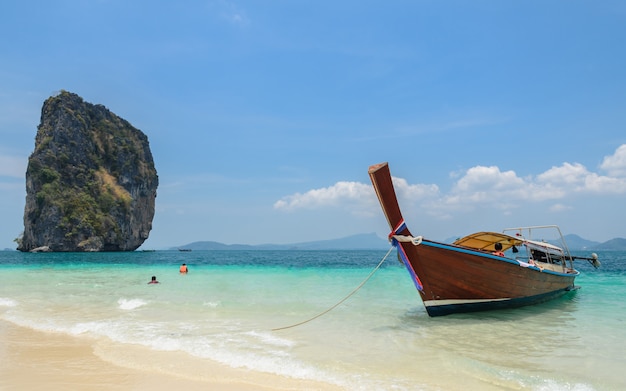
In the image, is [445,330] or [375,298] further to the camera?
[375,298]

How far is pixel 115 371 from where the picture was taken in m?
6.10

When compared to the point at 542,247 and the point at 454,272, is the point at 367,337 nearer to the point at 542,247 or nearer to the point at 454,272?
the point at 454,272

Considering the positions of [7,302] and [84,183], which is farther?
[84,183]

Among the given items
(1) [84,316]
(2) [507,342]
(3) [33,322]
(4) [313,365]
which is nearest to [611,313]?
(2) [507,342]

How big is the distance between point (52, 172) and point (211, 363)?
273 feet

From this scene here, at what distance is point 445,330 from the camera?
9.04 metres

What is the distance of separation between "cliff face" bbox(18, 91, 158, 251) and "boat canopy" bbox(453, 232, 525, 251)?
7830 cm

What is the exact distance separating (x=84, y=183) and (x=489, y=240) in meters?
84.2

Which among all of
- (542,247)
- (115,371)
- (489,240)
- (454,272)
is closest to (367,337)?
(454,272)

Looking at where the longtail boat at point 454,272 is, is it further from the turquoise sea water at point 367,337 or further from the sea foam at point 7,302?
the sea foam at point 7,302

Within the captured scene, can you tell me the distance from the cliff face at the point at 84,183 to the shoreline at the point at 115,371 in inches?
3090

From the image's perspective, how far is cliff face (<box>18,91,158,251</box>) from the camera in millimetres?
74875

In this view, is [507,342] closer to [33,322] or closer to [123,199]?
[33,322]

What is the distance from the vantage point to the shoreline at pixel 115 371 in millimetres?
5461
